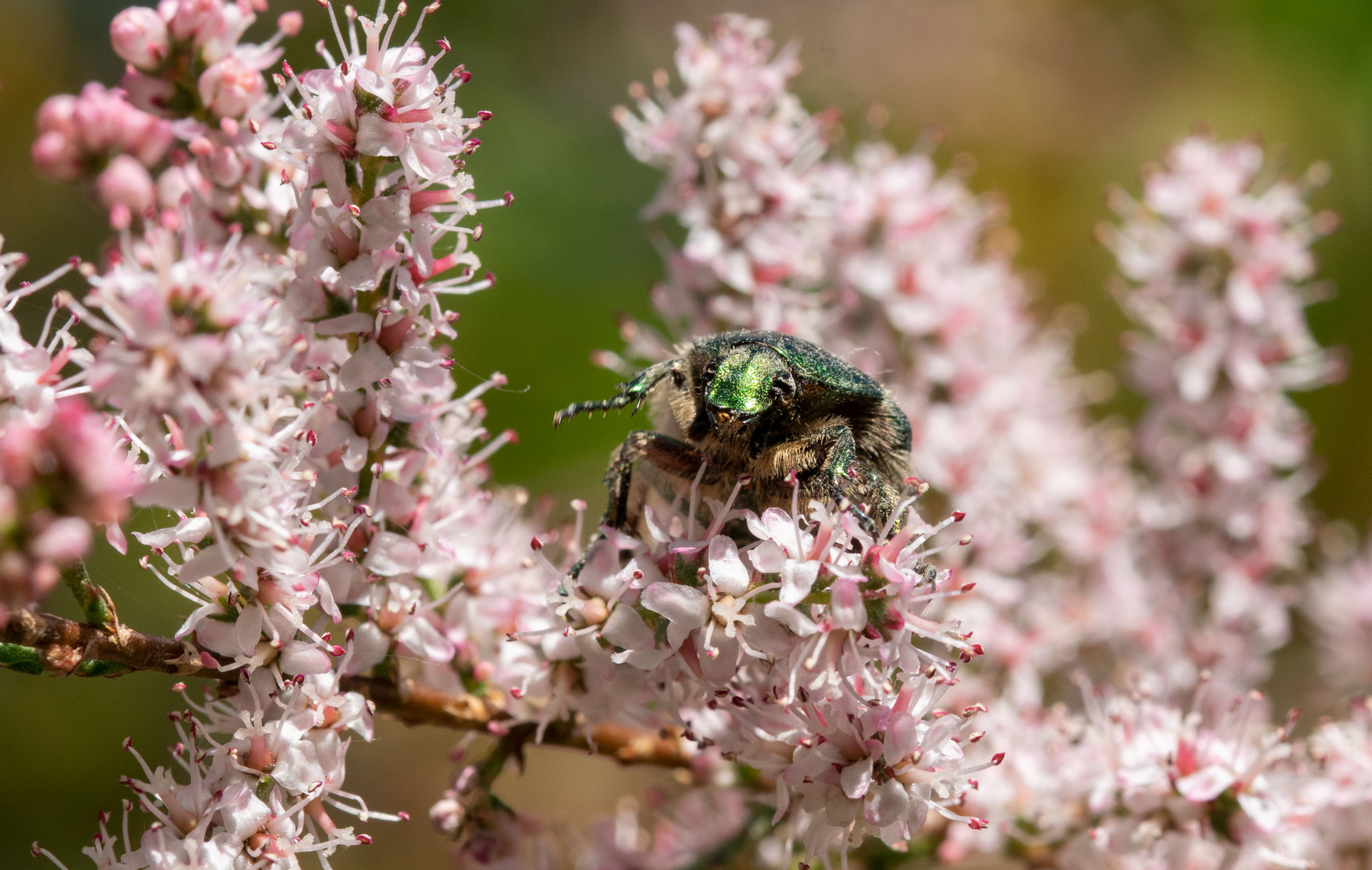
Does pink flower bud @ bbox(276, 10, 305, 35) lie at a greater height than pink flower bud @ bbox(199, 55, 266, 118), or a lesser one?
greater

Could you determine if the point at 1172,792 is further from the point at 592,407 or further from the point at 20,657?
the point at 20,657

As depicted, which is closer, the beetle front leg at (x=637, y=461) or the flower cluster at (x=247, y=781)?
the flower cluster at (x=247, y=781)

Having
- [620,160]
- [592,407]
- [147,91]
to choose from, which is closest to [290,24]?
[147,91]

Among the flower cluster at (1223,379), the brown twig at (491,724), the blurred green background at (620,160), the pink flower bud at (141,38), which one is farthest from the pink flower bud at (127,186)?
the flower cluster at (1223,379)

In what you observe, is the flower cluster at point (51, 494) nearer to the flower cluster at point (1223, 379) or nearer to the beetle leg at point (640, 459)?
the beetle leg at point (640, 459)

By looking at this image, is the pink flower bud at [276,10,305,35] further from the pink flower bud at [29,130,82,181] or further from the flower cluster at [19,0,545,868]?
the pink flower bud at [29,130,82,181]

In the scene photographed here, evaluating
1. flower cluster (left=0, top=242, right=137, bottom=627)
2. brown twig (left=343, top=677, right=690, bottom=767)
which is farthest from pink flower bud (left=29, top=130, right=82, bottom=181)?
brown twig (left=343, top=677, right=690, bottom=767)

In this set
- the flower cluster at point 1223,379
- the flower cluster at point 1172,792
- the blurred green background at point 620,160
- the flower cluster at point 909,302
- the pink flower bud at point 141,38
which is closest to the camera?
the pink flower bud at point 141,38

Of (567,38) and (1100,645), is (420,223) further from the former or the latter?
(567,38)
